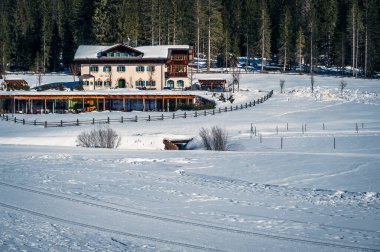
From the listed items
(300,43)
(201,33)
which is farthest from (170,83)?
(300,43)

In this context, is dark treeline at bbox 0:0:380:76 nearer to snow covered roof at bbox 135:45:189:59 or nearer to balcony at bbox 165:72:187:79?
snow covered roof at bbox 135:45:189:59

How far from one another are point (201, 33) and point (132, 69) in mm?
26249

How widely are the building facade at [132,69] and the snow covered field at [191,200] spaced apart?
120 ft

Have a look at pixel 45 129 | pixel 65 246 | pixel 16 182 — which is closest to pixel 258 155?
pixel 16 182

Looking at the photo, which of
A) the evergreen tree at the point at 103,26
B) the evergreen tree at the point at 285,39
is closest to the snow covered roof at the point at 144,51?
the evergreen tree at the point at 103,26

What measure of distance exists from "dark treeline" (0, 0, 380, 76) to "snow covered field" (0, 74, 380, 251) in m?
55.2

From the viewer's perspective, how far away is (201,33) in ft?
298

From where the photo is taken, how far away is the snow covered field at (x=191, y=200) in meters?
10.7

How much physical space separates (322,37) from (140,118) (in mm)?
56551

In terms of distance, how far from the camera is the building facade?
224ft

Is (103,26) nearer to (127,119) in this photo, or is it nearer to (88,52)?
(88,52)

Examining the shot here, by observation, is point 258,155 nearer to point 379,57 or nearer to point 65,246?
point 65,246

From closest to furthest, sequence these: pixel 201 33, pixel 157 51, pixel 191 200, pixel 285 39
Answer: pixel 191 200, pixel 157 51, pixel 285 39, pixel 201 33

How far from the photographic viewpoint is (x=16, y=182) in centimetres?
1719
